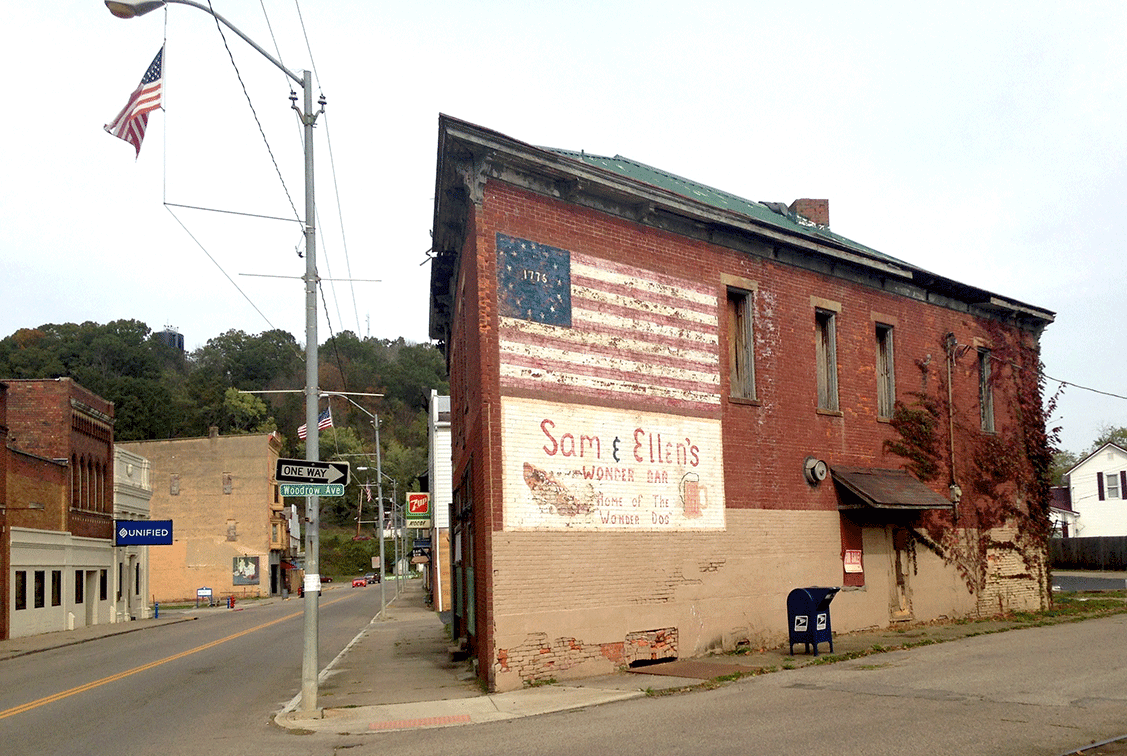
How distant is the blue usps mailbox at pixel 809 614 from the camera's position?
15984 millimetres

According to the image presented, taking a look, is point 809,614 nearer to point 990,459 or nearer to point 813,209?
point 990,459

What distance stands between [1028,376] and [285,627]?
2693 cm

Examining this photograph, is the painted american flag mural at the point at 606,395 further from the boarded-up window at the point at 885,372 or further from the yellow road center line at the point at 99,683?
the yellow road center line at the point at 99,683

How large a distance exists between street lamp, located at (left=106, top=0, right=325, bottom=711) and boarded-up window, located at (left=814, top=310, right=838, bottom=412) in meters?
10.8

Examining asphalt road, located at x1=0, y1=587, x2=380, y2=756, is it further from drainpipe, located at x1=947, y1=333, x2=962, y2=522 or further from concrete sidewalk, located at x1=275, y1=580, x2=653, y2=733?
drainpipe, located at x1=947, y1=333, x2=962, y2=522

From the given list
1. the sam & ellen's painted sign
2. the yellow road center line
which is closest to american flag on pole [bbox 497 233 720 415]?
the sam & ellen's painted sign

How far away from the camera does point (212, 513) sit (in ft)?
252

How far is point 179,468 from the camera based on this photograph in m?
77.2

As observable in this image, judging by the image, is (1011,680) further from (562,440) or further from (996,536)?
(996,536)

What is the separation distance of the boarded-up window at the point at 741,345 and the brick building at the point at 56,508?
27.8 m

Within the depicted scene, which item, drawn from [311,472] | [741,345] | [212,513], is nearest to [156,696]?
[311,472]

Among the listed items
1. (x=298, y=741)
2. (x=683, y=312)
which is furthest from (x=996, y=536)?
(x=298, y=741)

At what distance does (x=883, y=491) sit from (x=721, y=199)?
7664mm

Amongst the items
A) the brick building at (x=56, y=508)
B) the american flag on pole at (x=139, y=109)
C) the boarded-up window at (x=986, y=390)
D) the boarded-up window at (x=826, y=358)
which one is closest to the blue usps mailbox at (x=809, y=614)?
the boarded-up window at (x=826, y=358)
